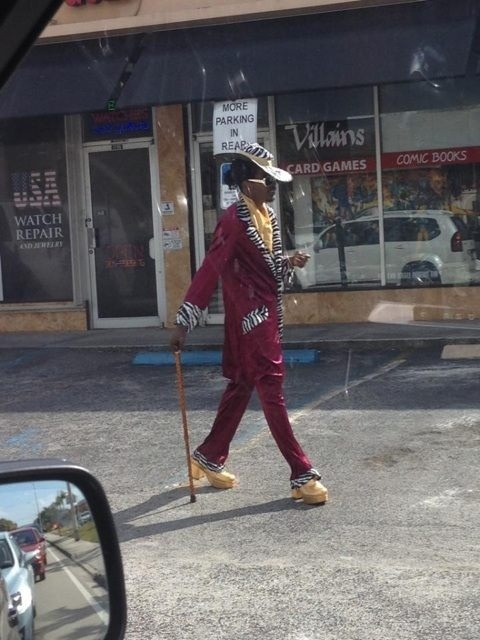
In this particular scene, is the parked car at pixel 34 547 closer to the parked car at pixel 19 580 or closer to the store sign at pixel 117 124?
the parked car at pixel 19 580

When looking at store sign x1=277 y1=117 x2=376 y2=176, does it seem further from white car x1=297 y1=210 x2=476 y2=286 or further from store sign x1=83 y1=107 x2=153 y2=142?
store sign x1=83 y1=107 x2=153 y2=142

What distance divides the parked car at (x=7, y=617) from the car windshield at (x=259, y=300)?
9.41 feet

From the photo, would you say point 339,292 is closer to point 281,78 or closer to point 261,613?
point 281,78

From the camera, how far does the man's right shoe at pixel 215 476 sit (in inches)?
263

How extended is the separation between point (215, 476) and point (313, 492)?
0.72 m

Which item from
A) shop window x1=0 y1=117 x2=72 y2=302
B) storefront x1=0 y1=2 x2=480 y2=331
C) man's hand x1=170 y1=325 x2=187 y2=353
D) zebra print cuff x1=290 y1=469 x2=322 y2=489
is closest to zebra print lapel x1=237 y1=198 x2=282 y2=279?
man's hand x1=170 y1=325 x2=187 y2=353

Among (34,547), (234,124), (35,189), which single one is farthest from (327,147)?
(34,547)

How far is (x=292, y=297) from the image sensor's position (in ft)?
42.8

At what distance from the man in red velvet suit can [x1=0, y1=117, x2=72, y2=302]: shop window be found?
787 cm

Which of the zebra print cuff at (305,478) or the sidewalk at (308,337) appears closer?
the zebra print cuff at (305,478)

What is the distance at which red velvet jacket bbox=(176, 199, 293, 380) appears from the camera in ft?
20.4

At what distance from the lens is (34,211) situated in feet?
46.0

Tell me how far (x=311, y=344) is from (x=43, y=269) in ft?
13.6

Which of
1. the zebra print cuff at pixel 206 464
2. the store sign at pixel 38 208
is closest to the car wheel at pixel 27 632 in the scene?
the zebra print cuff at pixel 206 464
